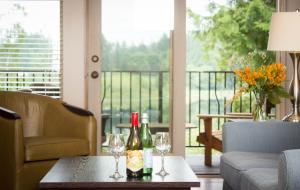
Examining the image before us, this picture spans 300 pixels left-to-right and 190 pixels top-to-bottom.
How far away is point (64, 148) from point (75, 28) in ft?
5.05

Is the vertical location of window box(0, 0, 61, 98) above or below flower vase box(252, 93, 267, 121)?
above

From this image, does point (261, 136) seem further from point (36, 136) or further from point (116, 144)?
point (36, 136)

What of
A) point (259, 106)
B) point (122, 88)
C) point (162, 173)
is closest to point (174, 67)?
point (122, 88)

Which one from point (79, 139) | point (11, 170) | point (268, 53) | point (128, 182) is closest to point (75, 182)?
point (128, 182)

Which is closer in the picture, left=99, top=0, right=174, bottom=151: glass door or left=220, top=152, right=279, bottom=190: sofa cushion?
left=220, top=152, right=279, bottom=190: sofa cushion

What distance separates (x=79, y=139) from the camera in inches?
202

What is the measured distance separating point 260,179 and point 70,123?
7.89 feet

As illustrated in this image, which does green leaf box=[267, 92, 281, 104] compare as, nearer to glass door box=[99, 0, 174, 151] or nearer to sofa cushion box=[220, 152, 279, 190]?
sofa cushion box=[220, 152, 279, 190]

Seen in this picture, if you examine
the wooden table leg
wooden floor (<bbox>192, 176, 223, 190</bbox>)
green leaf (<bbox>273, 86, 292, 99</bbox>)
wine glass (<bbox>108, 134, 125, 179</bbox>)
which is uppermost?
green leaf (<bbox>273, 86, 292, 99</bbox>)

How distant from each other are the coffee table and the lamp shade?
1.32m

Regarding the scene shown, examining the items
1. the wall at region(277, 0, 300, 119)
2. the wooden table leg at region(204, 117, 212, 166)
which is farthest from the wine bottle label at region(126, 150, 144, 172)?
the wooden table leg at region(204, 117, 212, 166)

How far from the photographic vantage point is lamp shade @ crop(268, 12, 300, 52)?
437cm

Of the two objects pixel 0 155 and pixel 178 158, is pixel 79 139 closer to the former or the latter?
pixel 0 155

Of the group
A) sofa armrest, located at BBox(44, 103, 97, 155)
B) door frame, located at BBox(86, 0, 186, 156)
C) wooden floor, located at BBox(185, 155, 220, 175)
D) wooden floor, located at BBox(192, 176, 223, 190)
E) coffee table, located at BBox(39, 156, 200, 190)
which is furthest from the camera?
wooden floor, located at BBox(185, 155, 220, 175)
